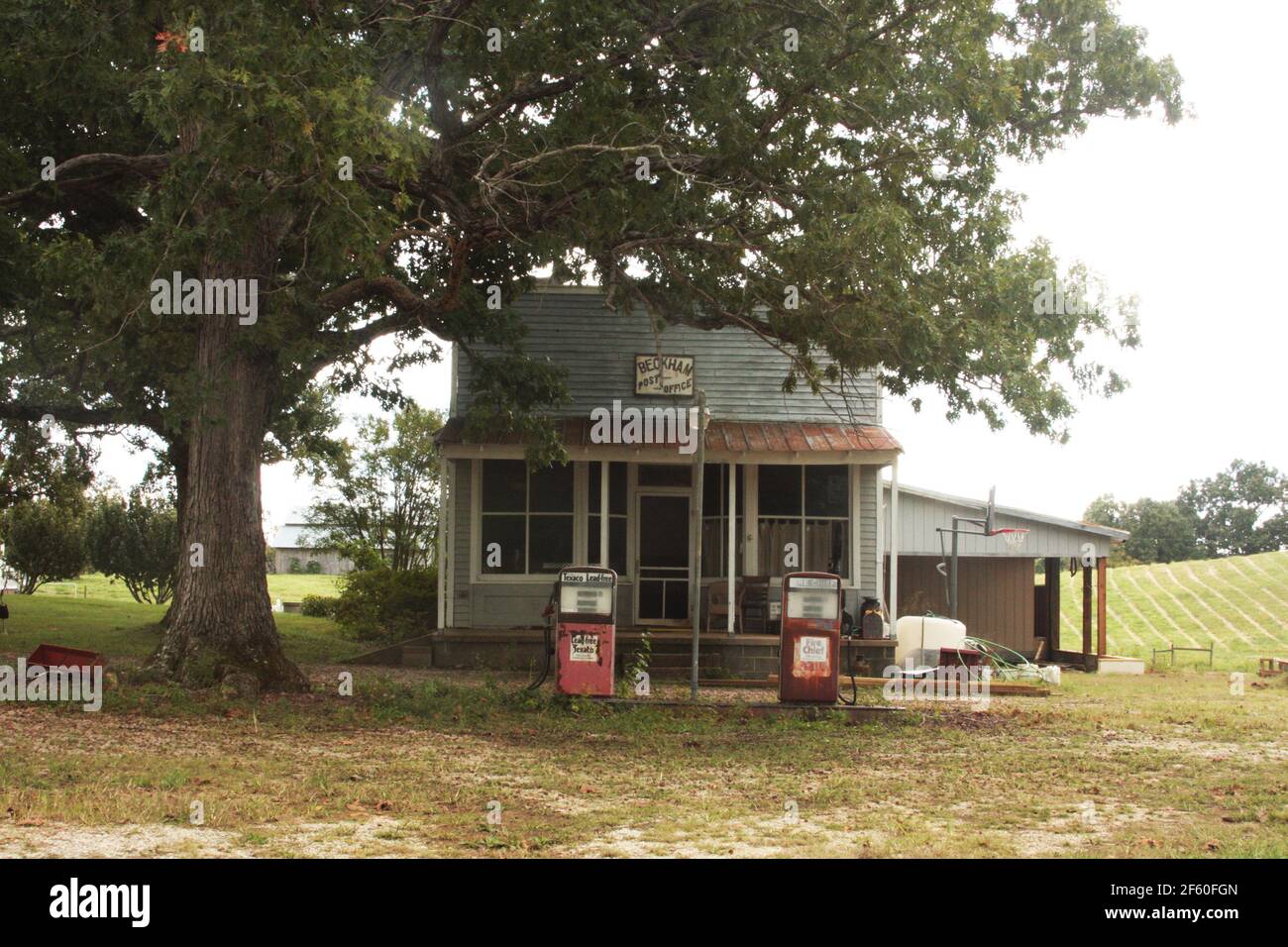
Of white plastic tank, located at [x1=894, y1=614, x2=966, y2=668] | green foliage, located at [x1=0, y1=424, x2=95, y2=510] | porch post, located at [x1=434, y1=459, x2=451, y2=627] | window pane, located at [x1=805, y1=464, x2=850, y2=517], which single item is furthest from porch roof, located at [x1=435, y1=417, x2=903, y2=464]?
green foliage, located at [x1=0, y1=424, x2=95, y2=510]

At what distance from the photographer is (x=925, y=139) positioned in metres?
14.0

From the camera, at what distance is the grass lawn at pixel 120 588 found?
134 ft

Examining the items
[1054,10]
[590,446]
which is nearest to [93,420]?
[590,446]

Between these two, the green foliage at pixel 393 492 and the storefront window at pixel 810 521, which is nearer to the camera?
the storefront window at pixel 810 521

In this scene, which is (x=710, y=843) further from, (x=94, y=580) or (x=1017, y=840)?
(x=94, y=580)

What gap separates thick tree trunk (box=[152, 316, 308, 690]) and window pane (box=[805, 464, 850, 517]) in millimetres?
9337

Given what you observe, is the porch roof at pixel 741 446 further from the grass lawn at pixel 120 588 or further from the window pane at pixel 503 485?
the grass lawn at pixel 120 588

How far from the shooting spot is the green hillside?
109ft

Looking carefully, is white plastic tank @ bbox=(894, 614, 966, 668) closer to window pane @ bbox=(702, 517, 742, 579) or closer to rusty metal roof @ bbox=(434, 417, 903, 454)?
rusty metal roof @ bbox=(434, 417, 903, 454)

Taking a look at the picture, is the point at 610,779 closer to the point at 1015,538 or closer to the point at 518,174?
the point at 518,174

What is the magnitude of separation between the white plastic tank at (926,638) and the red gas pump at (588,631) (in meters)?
6.91

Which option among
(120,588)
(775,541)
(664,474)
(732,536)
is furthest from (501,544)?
(120,588)

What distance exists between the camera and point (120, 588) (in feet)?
155

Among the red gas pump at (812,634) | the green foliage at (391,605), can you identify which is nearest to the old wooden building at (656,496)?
the green foliage at (391,605)
